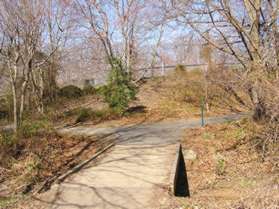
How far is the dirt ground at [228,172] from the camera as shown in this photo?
5.78 meters

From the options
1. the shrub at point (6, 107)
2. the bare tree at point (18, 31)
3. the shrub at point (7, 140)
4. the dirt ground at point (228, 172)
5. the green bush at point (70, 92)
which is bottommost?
the dirt ground at point (228, 172)

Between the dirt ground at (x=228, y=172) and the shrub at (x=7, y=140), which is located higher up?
the shrub at (x=7, y=140)

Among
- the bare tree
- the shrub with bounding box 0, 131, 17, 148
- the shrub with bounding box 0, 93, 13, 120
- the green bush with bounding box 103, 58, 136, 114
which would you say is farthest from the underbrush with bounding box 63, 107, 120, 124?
the shrub with bounding box 0, 131, 17, 148

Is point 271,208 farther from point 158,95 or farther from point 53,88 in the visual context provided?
point 53,88

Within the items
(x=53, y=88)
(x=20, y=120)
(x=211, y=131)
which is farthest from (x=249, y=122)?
(x=53, y=88)

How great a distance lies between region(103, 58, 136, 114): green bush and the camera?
1477 cm

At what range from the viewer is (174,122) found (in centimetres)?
1347

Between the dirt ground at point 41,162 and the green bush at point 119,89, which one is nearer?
the dirt ground at point 41,162

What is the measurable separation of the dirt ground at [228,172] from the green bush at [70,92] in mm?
10910

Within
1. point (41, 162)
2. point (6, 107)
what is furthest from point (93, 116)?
point (41, 162)

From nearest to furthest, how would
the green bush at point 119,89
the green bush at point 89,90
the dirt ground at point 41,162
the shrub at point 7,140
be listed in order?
the dirt ground at point 41,162
the shrub at point 7,140
the green bush at point 119,89
the green bush at point 89,90

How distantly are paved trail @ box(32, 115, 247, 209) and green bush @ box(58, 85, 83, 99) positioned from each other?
34.6ft

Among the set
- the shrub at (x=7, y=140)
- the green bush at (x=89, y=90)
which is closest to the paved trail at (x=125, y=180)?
the shrub at (x=7, y=140)

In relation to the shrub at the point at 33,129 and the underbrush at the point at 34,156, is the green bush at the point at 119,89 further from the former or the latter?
the shrub at the point at 33,129
